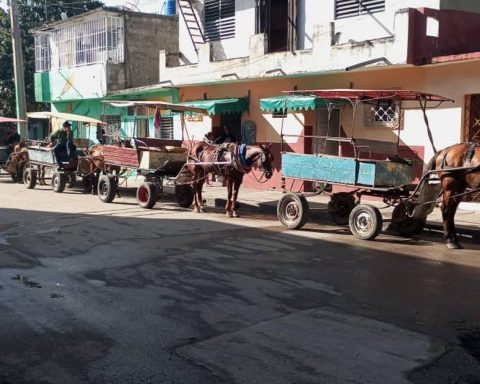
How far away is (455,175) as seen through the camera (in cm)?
895

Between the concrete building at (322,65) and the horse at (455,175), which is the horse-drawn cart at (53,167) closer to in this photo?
the concrete building at (322,65)

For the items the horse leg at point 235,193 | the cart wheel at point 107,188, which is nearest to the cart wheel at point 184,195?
the cart wheel at point 107,188

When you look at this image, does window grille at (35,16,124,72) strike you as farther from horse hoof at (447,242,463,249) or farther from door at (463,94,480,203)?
horse hoof at (447,242,463,249)

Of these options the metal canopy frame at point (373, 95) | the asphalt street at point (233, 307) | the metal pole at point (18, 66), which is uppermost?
the metal pole at point (18, 66)

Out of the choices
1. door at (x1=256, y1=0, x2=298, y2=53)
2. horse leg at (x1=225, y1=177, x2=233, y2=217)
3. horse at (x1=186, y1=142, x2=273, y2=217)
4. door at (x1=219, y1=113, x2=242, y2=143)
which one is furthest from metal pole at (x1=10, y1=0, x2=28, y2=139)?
horse leg at (x1=225, y1=177, x2=233, y2=217)

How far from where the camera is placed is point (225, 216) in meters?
12.5

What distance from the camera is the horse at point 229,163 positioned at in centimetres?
1169

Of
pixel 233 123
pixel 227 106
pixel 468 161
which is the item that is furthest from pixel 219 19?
pixel 468 161

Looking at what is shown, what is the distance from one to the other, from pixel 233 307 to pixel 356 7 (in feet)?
35.7

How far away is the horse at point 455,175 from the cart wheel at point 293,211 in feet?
7.82

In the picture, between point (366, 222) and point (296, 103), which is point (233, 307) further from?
point (296, 103)

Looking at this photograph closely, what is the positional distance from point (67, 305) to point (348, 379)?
2.98 meters

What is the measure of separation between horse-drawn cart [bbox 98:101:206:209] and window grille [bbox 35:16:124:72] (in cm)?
1013

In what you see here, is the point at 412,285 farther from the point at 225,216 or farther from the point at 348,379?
the point at 225,216
